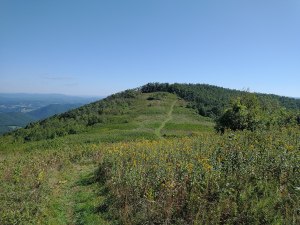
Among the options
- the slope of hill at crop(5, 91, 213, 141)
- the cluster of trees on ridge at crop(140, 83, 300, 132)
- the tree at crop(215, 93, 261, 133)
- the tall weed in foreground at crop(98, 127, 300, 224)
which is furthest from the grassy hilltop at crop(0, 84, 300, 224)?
the slope of hill at crop(5, 91, 213, 141)

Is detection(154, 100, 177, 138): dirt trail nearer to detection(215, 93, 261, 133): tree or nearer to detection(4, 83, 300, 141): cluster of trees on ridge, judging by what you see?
detection(4, 83, 300, 141): cluster of trees on ridge

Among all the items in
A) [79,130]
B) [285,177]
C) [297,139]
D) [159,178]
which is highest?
[297,139]

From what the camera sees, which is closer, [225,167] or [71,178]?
[225,167]

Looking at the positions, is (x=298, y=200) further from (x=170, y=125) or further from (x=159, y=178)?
(x=170, y=125)

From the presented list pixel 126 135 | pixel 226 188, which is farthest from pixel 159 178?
pixel 126 135

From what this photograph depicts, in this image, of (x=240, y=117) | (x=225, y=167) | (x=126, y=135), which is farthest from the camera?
(x=126, y=135)

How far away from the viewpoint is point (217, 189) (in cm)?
902

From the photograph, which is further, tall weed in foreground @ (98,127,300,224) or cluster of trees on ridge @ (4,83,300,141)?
cluster of trees on ridge @ (4,83,300,141)

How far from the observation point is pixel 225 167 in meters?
10.4

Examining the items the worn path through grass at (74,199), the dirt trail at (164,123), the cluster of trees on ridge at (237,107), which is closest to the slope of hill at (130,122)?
the dirt trail at (164,123)

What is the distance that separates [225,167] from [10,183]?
8.87 metres

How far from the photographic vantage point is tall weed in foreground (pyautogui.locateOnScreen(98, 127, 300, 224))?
7.97m


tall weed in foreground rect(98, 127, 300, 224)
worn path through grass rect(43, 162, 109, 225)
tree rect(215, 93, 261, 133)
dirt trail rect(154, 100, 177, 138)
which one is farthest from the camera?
dirt trail rect(154, 100, 177, 138)

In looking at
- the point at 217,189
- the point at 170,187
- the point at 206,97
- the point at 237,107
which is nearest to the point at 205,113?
the point at 206,97
